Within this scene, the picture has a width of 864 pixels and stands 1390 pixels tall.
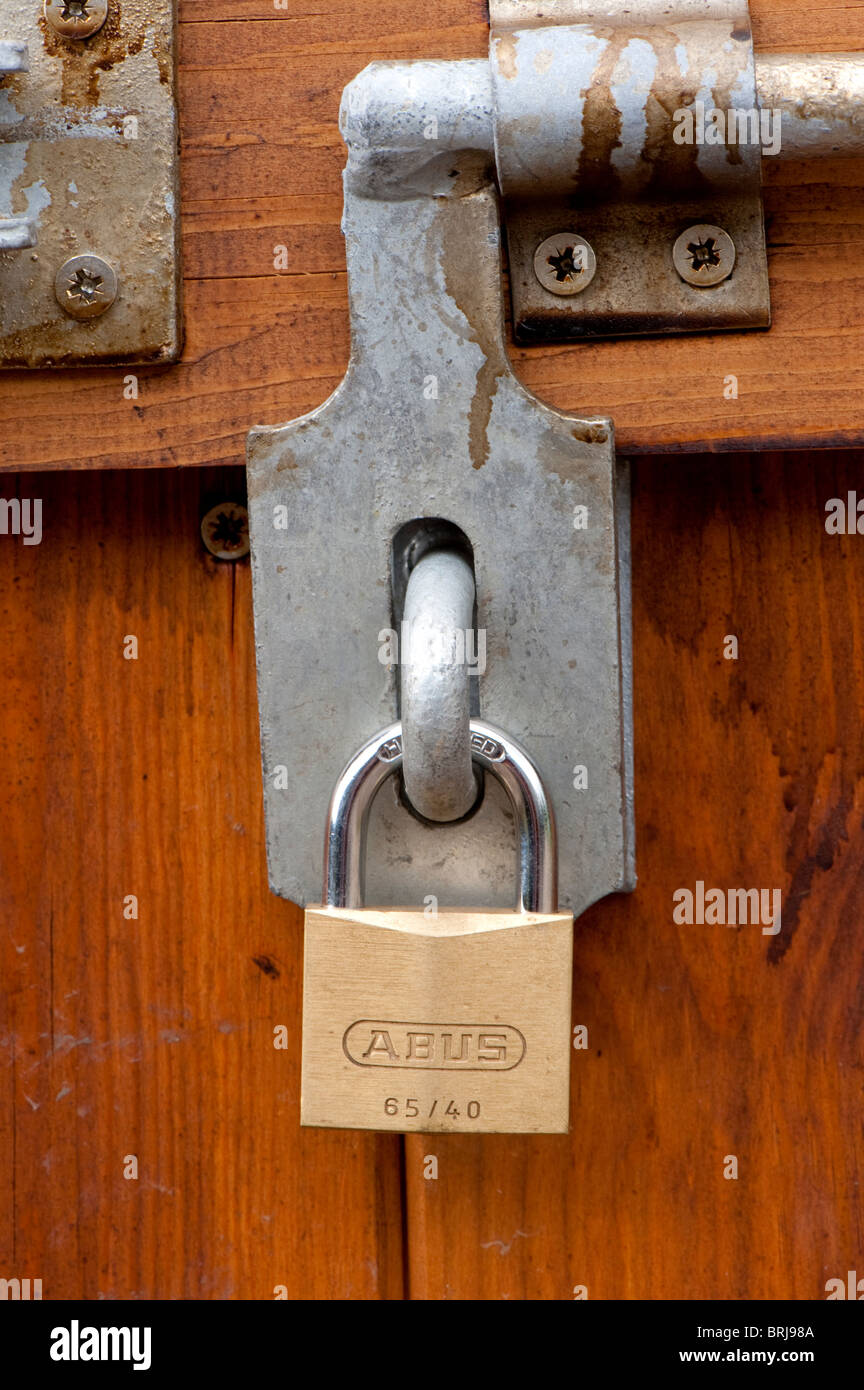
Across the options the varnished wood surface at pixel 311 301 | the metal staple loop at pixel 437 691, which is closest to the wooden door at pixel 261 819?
the varnished wood surface at pixel 311 301

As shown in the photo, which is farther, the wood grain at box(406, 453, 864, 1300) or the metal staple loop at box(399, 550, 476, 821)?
the wood grain at box(406, 453, 864, 1300)

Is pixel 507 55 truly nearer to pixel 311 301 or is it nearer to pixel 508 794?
pixel 311 301

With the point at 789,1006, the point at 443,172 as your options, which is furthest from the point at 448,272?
the point at 789,1006

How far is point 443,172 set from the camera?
1.67 feet

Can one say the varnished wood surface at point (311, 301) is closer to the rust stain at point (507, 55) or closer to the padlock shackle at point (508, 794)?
the rust stain at point (507, 55)

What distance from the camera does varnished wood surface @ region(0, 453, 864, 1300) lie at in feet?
1.93

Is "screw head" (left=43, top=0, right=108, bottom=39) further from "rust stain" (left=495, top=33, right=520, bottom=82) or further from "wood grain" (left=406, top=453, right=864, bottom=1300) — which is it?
"wood grain" (left=406, top=453, right=864, bottom=1300)

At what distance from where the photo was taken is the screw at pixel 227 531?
603 millimetres

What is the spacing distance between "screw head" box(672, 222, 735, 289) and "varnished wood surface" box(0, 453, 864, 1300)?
0.32ft

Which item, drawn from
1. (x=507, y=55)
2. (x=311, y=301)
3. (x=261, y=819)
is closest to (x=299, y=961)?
(x=261, y=819)

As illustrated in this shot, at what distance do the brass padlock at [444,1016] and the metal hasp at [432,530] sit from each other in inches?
1.2

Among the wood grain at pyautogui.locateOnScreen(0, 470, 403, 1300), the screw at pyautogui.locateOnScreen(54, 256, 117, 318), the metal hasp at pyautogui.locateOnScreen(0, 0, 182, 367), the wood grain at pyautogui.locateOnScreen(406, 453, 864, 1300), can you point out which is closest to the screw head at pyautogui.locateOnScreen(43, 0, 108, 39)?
the metal hasp at pyautogui.locateOnScreen(0, 0, 182, 367)

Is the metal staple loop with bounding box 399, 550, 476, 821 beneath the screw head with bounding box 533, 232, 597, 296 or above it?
beneath

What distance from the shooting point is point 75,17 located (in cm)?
53
